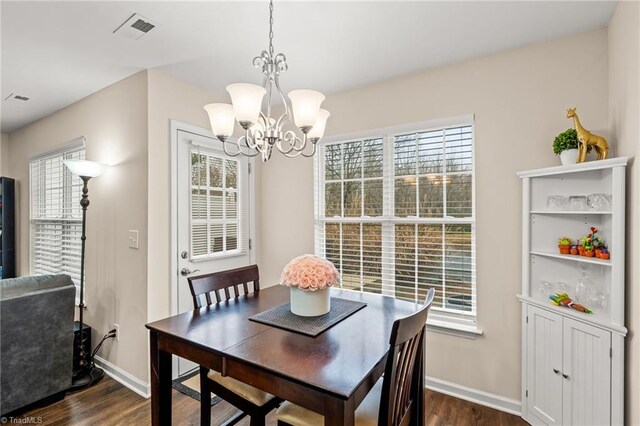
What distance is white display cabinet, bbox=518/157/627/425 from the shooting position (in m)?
1.63

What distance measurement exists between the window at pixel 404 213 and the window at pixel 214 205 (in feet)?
2.95

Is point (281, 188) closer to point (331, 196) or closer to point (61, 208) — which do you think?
point (331, 196)

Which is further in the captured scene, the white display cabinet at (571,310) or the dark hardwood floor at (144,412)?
the dark hardwood floor at (144,412)

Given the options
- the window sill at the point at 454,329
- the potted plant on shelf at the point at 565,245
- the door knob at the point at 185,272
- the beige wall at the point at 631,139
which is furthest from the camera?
the door knob at the point at 185,272

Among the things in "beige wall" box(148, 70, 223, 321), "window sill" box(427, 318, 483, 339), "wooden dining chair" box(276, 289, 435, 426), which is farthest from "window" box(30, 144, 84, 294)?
"window sill" box(427, 318, 483, 339)

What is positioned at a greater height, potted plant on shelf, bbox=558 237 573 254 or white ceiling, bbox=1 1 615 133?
white ceiling, bbox=1 1 615 133

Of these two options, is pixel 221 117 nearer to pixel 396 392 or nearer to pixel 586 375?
pixel 396 392

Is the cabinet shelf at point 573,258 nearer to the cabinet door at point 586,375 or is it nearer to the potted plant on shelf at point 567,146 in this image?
the cabinet door at point 586,375

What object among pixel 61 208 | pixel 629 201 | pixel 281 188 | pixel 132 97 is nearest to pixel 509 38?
pixel 629 201

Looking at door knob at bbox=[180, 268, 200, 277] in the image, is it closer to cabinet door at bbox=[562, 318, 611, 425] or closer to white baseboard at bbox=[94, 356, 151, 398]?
white baseboard at bbox=[94, 356, 151, 398]

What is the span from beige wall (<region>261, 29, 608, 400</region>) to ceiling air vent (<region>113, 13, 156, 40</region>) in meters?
1.85

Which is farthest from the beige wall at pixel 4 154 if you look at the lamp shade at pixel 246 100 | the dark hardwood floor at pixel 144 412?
the lamp shade at pixel 246 100

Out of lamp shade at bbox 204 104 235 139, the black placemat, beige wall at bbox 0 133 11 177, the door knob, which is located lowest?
the black placemat

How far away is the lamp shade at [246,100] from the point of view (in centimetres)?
150
